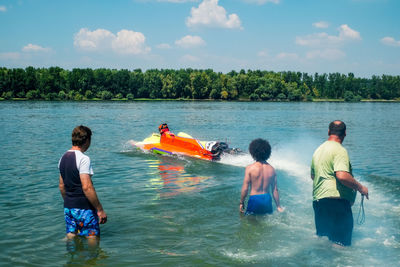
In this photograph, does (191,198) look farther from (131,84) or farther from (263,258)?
(131,84)

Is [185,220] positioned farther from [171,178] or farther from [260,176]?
[171,178]

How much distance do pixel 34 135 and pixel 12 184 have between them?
1670 centimetres

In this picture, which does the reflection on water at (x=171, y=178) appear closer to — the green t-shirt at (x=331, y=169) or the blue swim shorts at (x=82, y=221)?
the blue swim shorts at (x=82, y=221)

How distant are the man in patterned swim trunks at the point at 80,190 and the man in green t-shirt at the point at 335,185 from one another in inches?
136

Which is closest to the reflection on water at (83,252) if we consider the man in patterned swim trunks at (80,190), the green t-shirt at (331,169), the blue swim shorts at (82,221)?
the blue swim shorts at (82,221)

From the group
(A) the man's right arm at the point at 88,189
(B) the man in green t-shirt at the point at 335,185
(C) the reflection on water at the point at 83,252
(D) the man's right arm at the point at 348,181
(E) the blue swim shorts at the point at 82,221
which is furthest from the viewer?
(C) the reflection on water at the point at 83,252

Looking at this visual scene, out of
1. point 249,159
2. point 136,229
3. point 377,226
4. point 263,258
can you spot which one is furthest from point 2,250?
point 249,159

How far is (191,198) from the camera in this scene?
33.6 feet

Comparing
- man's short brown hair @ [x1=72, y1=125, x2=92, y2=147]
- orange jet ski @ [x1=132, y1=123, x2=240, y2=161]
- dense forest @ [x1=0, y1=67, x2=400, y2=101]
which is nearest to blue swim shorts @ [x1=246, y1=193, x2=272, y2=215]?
man's short brown hair @ [x1=72, y1=125, x2=92, y2=147]

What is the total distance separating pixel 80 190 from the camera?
5504 mm

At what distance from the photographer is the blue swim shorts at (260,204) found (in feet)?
21.7

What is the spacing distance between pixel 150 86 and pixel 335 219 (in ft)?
418

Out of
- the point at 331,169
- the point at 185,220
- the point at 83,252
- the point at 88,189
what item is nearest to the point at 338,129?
the point at 331,169

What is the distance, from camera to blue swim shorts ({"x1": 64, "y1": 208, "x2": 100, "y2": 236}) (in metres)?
5.65
